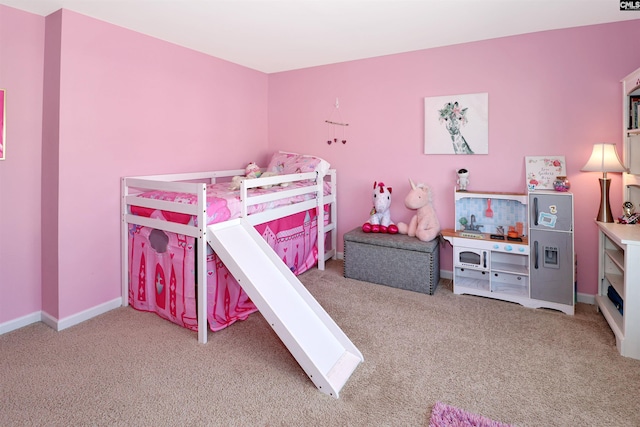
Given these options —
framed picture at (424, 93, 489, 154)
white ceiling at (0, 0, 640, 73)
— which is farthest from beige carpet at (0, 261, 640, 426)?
white ceiling at (0, 0, 640, 73)

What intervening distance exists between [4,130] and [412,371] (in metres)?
2.94

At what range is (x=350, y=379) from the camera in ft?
6.25

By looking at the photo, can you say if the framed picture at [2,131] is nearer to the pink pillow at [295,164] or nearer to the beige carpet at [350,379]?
the beige carpet at [350,379]

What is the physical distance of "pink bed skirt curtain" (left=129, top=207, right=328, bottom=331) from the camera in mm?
2441

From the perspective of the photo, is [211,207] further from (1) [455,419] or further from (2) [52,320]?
(1) [455,419]

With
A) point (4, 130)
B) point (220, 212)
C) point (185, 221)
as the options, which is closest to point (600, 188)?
point (220, 212)

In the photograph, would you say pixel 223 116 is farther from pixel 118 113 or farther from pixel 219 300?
pixel 219 300

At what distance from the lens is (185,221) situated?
8.02ft

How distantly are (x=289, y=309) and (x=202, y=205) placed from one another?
2.81 ft

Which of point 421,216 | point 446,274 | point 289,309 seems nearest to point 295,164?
point 421,216

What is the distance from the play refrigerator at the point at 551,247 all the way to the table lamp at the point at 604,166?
260mm

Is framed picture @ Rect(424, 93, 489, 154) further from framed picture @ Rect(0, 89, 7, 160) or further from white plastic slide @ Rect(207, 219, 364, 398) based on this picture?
framed picture @ Rect(0, 89, 7, 160)

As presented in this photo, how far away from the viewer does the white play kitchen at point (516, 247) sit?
2678 millimetres

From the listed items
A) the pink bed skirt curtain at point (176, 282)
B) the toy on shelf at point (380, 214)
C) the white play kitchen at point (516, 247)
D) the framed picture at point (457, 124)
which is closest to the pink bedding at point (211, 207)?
the pink bed skirt curtain at point (176, 282)
